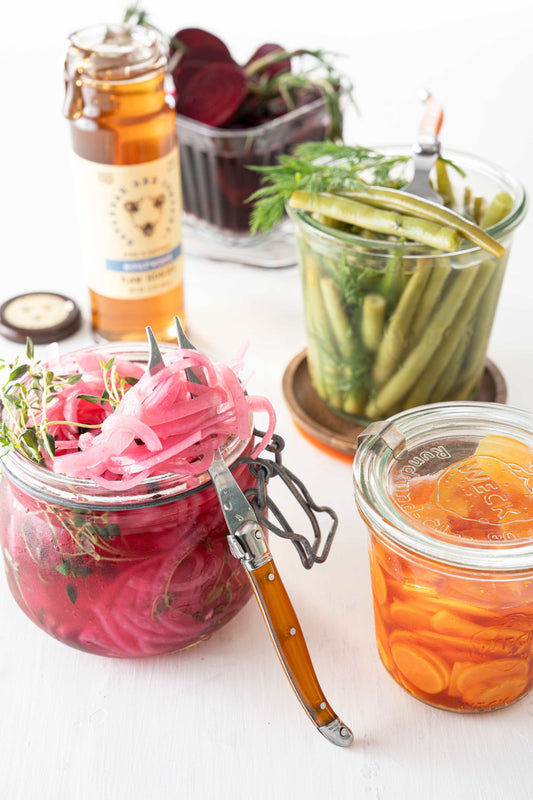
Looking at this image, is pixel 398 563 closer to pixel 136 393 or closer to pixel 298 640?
pixel 298 640

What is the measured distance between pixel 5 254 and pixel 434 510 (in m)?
0.89

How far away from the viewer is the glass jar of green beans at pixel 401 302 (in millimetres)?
860

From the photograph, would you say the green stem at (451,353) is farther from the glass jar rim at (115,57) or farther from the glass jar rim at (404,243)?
the glass jar rim at (115,57)

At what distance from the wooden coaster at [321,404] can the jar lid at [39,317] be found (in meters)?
0.30

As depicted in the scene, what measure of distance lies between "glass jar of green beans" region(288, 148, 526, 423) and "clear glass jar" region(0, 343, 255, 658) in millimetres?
262

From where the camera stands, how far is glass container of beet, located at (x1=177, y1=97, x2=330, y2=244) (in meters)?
1.22

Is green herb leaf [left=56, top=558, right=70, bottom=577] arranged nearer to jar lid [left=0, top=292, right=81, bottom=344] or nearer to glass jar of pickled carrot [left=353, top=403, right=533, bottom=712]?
glass jar of pickled carrot [left=353, top=403, right=533, bottom=712]

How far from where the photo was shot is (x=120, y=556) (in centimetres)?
65

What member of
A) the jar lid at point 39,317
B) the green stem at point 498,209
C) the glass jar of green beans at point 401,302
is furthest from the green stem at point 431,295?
the jar lid at point 39,317

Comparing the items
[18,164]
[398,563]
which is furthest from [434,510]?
[18,164]

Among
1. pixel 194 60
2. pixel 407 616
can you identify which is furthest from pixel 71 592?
pixel 194 60

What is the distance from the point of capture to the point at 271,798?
65 centimetres

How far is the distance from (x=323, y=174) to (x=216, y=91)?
38 cm

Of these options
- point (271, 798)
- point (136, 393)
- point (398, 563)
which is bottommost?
point (271, 798)
